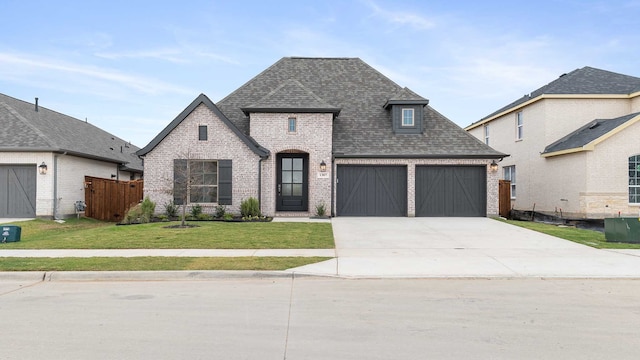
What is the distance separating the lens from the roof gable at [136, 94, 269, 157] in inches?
755

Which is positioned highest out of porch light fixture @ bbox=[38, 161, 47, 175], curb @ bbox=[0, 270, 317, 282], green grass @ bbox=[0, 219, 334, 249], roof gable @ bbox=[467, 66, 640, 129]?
roof gable @ bbox=[467, 66, 640, 129]

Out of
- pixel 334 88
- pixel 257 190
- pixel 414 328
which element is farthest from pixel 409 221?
pixel 414 328

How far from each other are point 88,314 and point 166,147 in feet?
46.0

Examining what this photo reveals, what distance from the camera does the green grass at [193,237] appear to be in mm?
12133

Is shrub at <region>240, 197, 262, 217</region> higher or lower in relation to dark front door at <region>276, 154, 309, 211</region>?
lower

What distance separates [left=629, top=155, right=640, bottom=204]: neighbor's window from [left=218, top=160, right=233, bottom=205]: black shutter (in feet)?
59.4

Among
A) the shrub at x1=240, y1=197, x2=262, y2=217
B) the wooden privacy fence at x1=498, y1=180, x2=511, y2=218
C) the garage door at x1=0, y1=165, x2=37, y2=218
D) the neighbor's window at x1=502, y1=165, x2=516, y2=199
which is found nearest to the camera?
the shrub at x1=240, y1=197, x2=262, y2=217

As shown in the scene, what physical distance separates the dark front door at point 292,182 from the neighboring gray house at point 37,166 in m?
9.87

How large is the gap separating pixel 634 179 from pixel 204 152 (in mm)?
19503

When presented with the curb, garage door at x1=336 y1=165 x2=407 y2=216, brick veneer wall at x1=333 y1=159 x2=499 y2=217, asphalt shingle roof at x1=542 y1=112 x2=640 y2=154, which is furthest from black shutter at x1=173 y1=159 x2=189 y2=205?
asphalt shingle roof at x1=542 y1=112 x2=640 y2=154

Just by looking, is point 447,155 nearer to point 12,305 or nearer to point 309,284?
point 309,284

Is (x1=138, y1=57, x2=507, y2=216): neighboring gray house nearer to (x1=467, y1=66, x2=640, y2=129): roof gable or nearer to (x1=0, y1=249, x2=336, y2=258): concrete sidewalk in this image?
(x1=467, y1=66, x2=640, y2=129): roof gable

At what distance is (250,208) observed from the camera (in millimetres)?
18781

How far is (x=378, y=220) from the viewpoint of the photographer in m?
19.2
